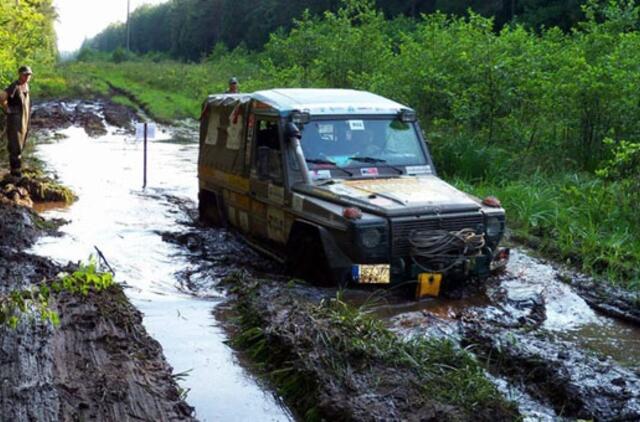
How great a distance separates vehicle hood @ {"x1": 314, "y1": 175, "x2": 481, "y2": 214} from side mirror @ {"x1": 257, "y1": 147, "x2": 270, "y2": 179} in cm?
103

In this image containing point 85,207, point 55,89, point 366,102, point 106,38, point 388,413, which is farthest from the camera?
point 106,38

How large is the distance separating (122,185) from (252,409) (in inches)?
445

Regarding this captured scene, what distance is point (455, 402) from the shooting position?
193 inches

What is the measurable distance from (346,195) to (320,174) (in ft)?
2.24

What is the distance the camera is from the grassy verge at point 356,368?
193 inches

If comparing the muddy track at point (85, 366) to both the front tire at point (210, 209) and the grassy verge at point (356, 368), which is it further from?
the front tire at point (210, 209)

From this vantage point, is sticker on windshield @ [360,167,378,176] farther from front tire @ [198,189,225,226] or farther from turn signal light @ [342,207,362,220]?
front tire @ [198,189,225,226]

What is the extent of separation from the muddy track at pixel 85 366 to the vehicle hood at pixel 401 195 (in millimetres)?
2352

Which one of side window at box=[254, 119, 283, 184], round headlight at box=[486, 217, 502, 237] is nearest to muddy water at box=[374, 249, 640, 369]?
round headlight at box=[486, 217, 502, 237]

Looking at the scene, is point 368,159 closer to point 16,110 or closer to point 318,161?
point 318,161

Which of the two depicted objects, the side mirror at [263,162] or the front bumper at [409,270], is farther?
the side mirror at [263,162]

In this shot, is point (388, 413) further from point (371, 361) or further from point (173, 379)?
point (173, 379)

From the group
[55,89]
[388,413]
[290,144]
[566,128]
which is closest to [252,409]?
[388,413]

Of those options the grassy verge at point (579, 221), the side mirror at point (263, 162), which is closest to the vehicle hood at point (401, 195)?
the side mirror at point (263, 162)
